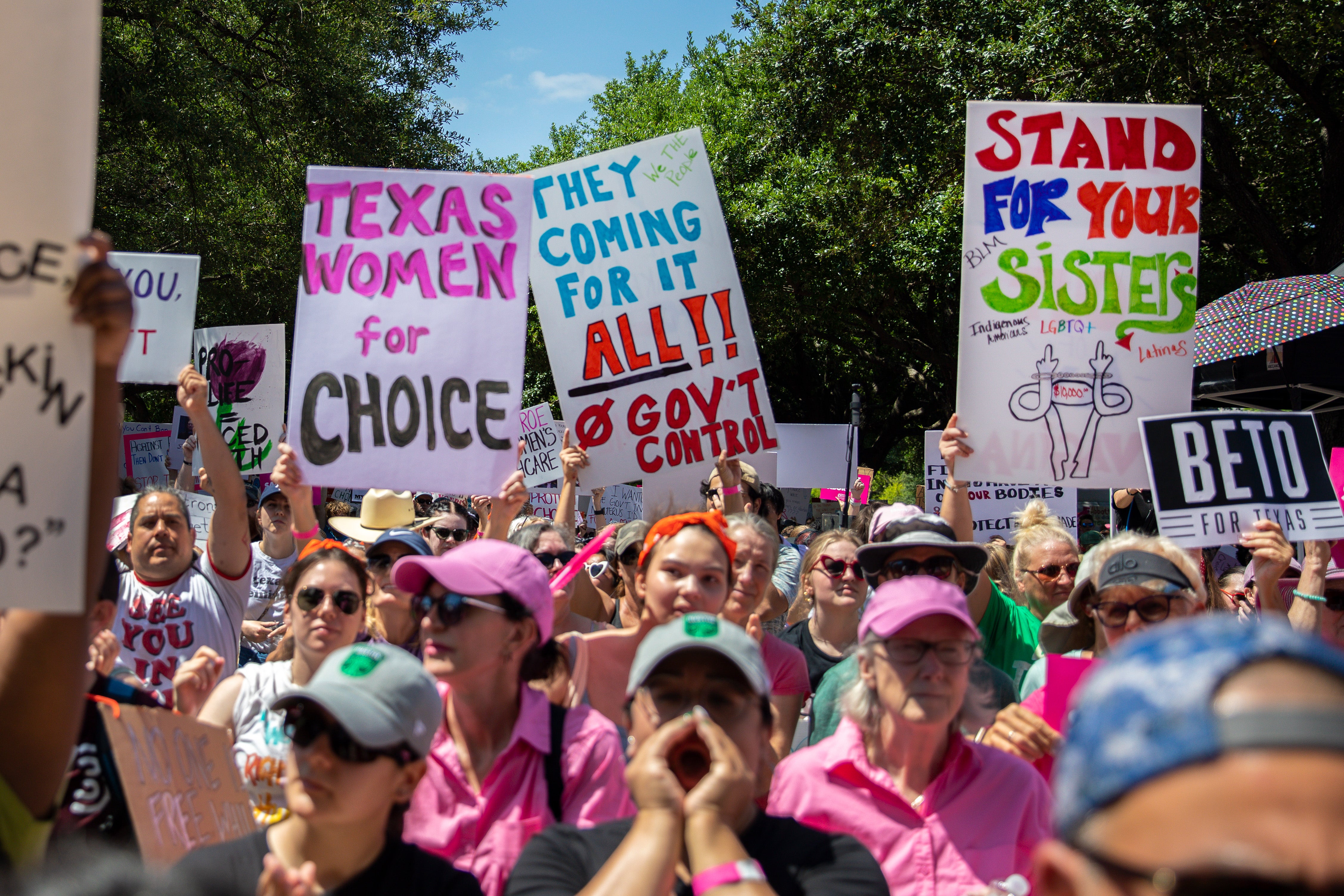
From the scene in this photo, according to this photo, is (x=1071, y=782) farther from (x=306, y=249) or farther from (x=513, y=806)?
(x=306, y=249)

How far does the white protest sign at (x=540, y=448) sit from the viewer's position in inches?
390

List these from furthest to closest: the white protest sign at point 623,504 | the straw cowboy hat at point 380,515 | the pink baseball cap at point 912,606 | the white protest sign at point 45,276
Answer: the white protest sign at point 623,504 → the straw cowboy hat at point 380,515 → the pink baseball cap at point 912,606 → the white protest sign at point 45,276

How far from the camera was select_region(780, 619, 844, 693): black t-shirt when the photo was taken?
4355 millimetres

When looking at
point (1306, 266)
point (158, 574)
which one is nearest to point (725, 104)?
point (1306, 266)

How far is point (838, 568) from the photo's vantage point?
4.57 metres

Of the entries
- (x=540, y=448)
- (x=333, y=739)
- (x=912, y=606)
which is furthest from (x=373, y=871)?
(x=540, y=448)

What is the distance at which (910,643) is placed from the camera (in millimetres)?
2793

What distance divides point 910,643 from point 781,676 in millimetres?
1203

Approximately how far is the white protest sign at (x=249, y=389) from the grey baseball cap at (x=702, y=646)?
19.1 feet

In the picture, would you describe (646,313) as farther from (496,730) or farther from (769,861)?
(769,861)

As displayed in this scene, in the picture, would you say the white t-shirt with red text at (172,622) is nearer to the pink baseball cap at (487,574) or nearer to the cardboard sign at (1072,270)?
the pink baseball cap at (487,574)

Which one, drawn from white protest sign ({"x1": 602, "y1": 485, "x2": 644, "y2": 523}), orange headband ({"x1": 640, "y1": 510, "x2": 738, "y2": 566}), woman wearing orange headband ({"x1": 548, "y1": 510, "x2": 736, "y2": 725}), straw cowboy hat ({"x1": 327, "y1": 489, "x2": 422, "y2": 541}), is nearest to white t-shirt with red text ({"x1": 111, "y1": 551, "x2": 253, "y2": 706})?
woman wearing orange headband ({"x1": 548, "y1": 510, "x2": 736, "y2": 725})

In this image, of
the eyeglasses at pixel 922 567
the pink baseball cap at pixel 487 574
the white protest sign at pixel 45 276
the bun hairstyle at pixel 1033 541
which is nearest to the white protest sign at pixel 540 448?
the bun hairstyle at pixel 1033 541

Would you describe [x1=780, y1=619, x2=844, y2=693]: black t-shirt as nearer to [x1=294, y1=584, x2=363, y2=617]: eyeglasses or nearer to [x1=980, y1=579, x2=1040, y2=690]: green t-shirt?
[x1=980, y1=579, x2=1040, y2=690]: green t-shirt
